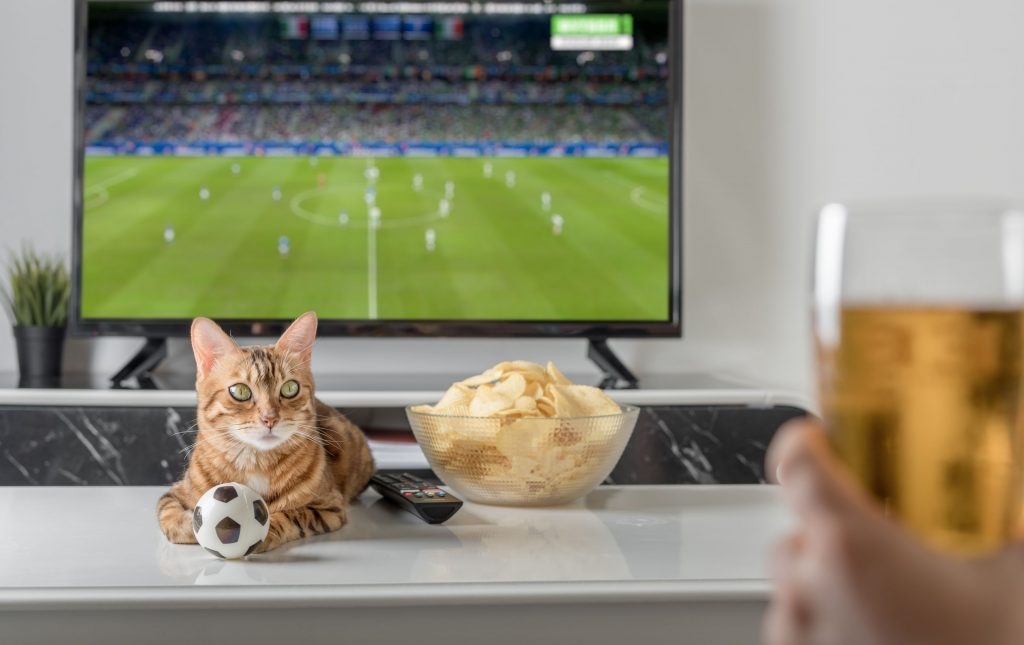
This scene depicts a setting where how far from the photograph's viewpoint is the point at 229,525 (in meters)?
1.06

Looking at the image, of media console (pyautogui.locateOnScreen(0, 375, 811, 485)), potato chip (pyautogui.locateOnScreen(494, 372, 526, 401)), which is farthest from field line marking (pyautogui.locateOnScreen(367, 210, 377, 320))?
potato chip (pyautogui.locateOnScreen(494, 372, 526, 401))

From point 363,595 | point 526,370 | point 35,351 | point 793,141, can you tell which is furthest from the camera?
point 793,141

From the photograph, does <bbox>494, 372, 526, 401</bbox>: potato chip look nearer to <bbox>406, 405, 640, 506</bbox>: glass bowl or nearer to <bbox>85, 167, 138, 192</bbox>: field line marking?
<bbox>406, 405, 640, 506</bbox>: glass bowl

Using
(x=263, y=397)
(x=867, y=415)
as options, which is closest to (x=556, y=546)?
(x=263, y=397)

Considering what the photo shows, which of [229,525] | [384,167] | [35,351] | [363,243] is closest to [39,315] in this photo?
[35,351]

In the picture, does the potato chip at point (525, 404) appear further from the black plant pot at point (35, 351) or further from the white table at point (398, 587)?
the black plant pot at point (35, 351)

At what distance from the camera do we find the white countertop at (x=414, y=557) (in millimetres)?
897

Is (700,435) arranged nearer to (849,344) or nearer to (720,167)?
(720,167)

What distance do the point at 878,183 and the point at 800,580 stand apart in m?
3.65

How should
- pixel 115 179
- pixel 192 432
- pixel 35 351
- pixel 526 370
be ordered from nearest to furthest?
pixel 526 370 → pixel 192 432 → pixel 35 351 → pixel 115 179

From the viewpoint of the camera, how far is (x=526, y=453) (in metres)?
1.33

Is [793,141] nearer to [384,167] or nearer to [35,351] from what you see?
[384,167]

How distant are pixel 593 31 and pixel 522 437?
2.35m

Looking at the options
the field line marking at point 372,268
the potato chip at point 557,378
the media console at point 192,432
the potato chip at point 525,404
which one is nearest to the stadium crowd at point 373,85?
the field line marking at point 372,268
